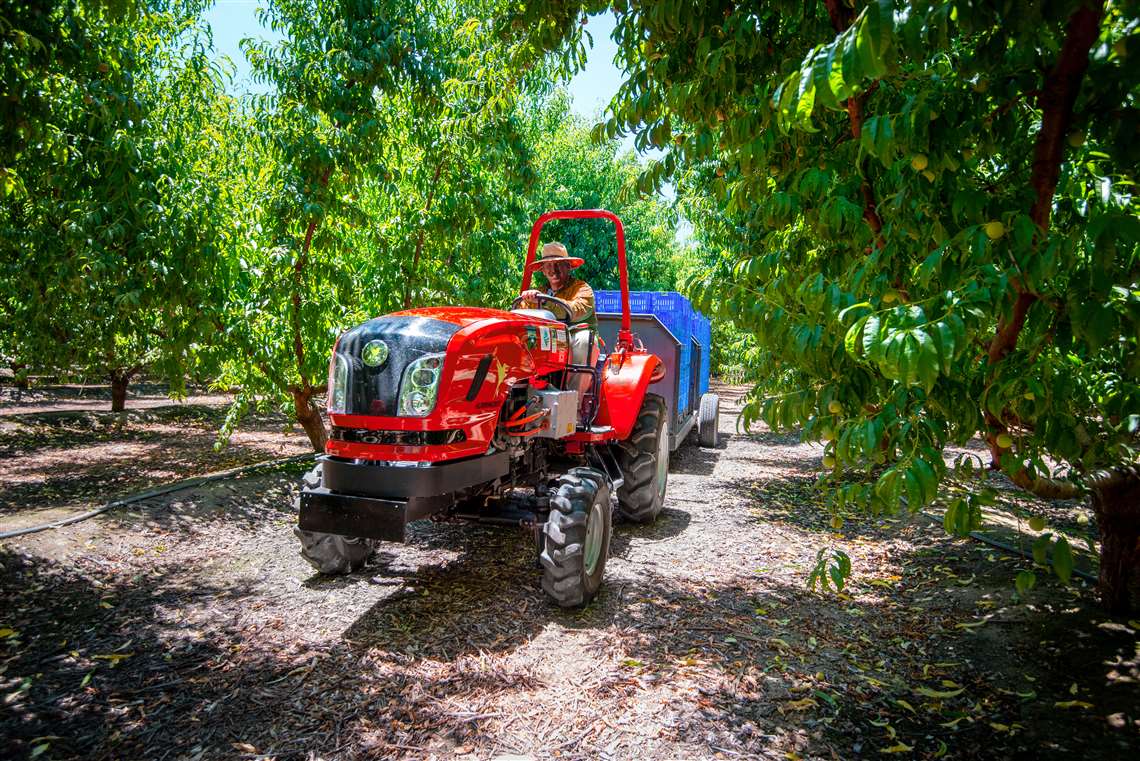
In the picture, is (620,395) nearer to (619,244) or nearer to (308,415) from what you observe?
(619,244)

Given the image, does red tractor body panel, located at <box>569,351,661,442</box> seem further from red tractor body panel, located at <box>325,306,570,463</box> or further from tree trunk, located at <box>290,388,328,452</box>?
tree trunk, located at <box>290,388,328,452</box>

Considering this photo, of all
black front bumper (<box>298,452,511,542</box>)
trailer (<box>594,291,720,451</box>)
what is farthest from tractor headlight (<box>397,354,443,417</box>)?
trailer (<box>594,291,720,451</box>)

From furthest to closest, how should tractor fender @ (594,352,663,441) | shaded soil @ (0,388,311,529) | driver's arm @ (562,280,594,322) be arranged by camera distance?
shaded soil @ (0,388,311,529) → tractor fender @ (594,352,663,441) → driver's arm @ (562,280,594,322)

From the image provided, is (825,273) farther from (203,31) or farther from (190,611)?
(203,31)

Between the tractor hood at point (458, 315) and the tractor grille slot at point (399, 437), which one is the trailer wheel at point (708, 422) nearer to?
the tractor hood at point (458, 315)

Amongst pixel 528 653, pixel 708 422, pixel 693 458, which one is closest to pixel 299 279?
pixel 528 653

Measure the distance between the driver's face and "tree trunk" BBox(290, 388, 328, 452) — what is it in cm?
324

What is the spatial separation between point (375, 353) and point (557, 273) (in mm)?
2241

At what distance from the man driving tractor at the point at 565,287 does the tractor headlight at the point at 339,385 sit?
178 centimetres

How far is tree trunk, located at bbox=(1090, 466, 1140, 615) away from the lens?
3398mm

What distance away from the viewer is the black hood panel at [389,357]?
11.3ft

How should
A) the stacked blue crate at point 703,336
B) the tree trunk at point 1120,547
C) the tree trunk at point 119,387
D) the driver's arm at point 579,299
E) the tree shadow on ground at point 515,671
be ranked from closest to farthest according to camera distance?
the tree shadow on ground at point 515,671, the tree trunk at point 1120,547, the driver's arm at point 579,299, the stacked blue crate at point 703,336, the tree trunk at point 119,387

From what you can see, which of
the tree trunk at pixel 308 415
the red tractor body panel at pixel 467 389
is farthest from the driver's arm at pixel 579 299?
the tree trunk at pixel 308 415

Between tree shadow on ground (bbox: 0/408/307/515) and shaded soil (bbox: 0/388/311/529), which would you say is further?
tree shadow on ground (bbox: 0/408/307/515)
